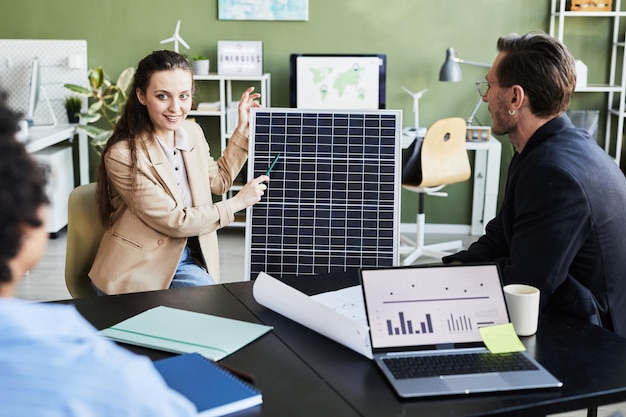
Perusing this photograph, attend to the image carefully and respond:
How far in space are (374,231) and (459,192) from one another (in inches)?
124

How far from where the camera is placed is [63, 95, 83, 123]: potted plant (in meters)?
5.23

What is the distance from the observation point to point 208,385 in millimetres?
1378

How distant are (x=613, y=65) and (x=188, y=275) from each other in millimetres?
3637

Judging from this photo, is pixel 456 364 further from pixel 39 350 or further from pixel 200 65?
pixel 200 65

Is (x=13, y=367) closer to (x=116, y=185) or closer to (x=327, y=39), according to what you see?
(x=116, y=185)

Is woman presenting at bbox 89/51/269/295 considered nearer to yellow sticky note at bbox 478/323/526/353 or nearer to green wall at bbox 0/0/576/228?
yellow sticky note at bbox 478/323/526/353

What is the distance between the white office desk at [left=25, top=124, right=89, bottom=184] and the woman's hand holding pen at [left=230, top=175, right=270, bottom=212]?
2.53 metres

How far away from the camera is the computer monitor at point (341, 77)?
5094mm

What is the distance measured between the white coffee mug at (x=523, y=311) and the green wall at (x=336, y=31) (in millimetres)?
3709

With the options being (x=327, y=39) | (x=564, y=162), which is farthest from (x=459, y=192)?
(x=564, y=162)

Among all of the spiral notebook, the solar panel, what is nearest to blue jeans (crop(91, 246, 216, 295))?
the solar panel

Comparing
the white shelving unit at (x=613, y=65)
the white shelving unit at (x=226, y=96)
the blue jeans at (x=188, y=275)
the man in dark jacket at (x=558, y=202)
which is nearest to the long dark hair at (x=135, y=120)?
the blue jeans at (x=188, y=275)

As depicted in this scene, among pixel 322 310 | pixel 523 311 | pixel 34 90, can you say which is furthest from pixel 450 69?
pixel 322 310

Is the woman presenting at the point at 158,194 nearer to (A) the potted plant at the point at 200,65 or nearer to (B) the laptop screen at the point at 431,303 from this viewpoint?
(B) the laptop screen at the point at 431,303
